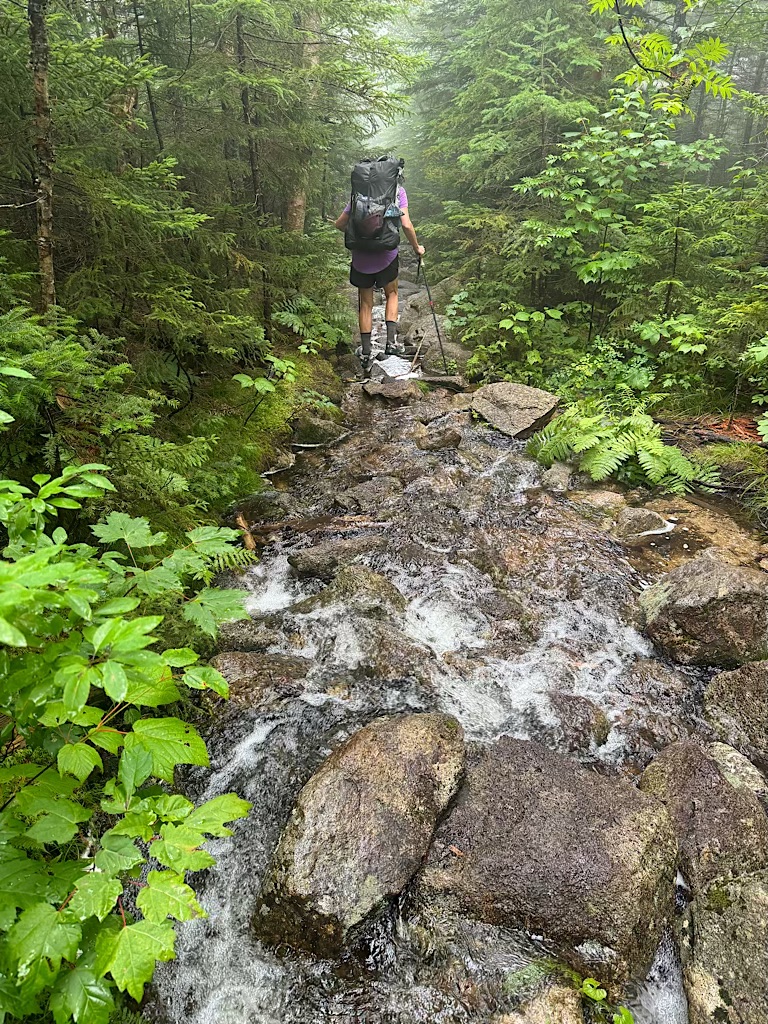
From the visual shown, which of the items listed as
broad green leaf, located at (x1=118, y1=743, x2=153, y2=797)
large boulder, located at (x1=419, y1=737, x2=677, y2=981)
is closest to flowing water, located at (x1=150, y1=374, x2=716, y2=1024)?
large boulder, located at (x1=419, y1=737, x2=677, y2=981)

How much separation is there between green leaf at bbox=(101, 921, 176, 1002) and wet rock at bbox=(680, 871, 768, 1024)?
2.57 m

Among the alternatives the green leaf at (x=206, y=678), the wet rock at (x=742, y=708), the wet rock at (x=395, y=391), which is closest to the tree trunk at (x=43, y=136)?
the green leaf at (x=206, y=678)

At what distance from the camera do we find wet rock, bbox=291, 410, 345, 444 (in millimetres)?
8391

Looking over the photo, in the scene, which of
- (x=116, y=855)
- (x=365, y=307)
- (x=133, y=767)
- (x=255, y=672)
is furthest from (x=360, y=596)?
(x=365, y=307)

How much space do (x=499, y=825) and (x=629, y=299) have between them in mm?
9054

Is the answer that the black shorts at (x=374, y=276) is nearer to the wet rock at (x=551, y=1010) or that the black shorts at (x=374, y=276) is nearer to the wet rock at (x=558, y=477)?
the wet rock at (x=558, y=477)

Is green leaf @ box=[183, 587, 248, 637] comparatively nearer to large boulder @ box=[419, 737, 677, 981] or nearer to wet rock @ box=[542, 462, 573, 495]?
large boulder @ box=[419, 737, 677, 981]

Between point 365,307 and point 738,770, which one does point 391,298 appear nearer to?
point 365,307

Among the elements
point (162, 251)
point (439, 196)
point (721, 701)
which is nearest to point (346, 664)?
point (721, 701)

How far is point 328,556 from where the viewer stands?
227 inches

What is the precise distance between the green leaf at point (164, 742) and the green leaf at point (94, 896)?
0.31 meters

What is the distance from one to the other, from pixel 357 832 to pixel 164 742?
5.83 feet

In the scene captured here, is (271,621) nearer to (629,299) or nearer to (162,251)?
(162,251)

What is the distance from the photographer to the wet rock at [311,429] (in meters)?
8.39
